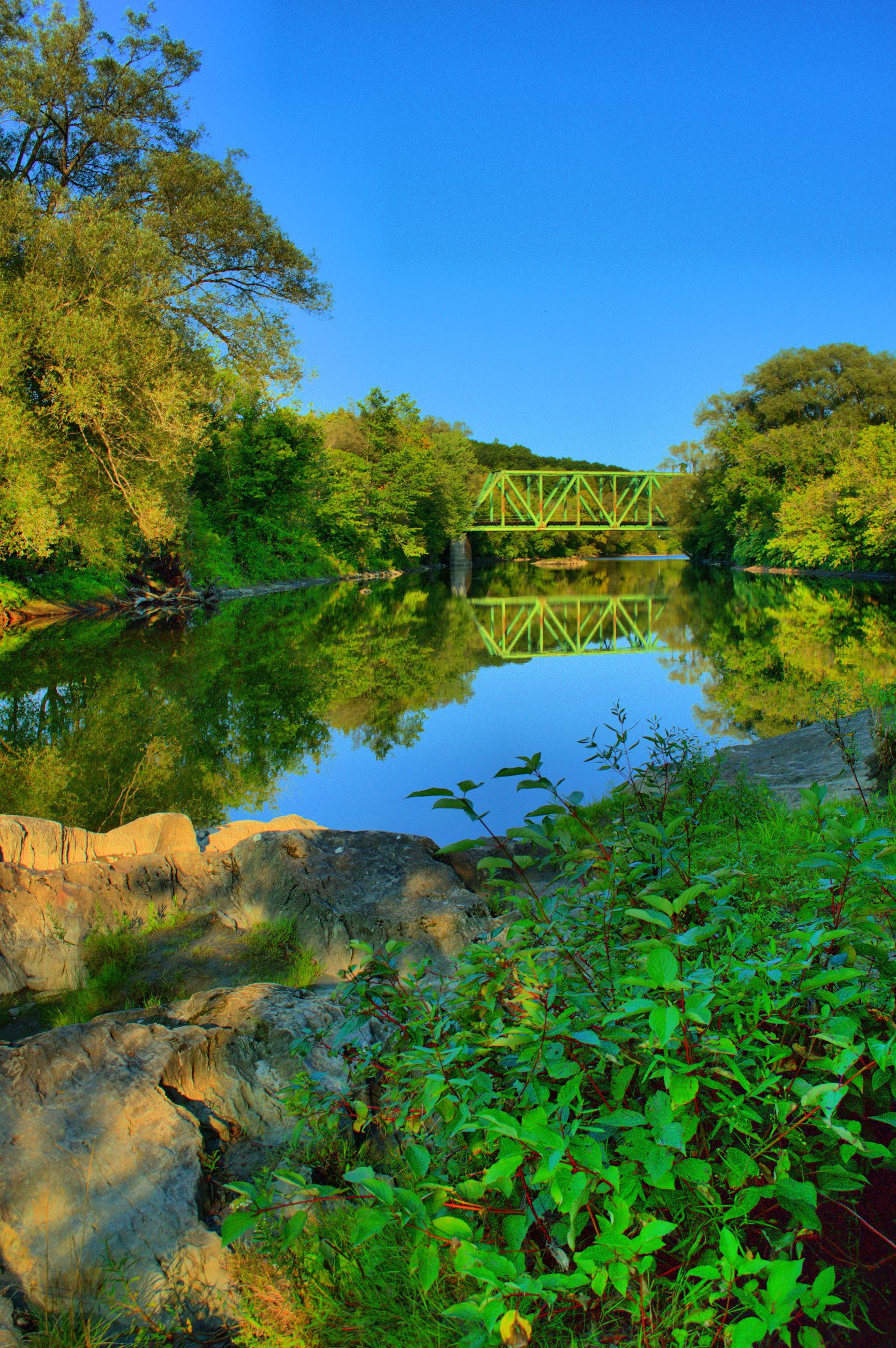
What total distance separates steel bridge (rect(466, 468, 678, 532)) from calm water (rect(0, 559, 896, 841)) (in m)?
40.3

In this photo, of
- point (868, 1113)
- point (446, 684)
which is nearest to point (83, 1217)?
point (868, 1113)

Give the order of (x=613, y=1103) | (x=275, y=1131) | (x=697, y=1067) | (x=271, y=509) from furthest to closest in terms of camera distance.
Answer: (x=271, y=509) → (x=275, y=1131) → (x=613, y=1103) → (x=697, y=1067)

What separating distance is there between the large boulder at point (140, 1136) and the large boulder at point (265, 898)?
1163 millimetres

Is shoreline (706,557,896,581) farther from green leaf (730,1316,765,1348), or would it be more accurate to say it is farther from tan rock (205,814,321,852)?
green leaf (730,1316,765,1348)

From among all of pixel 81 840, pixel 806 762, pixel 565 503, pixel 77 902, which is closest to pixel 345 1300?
pixel 77 902

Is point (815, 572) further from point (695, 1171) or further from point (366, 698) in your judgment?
point (695, 1171)

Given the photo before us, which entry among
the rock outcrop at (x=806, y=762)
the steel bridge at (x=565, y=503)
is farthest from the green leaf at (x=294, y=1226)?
the steel bridge at (x=565, y=503)

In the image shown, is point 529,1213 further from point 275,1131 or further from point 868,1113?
point 275,1131

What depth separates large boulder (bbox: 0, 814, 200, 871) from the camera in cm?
481

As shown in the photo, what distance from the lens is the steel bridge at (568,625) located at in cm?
1656

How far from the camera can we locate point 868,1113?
4.98 feet

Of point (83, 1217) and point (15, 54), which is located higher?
point (15, 54)

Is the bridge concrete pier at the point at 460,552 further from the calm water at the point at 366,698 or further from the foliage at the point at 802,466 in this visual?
the calm water at the point at 366,698

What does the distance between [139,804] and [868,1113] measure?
6.18 meters
